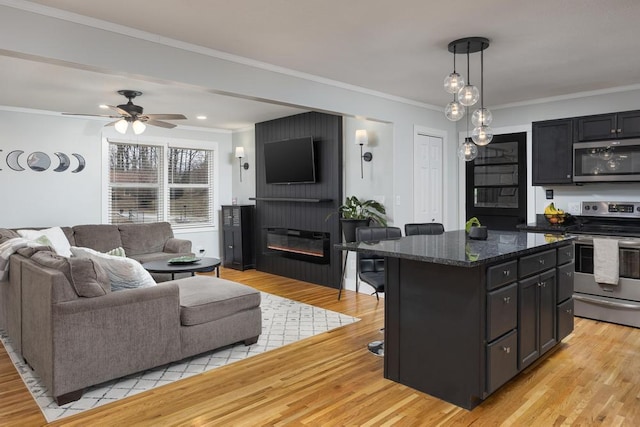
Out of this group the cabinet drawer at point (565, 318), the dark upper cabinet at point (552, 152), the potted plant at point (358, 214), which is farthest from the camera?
the potted plant at point (358, 214)

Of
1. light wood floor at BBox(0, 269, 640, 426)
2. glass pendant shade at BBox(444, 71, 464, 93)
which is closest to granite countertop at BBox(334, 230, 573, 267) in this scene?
light wood floor at BBox(0, 269, 640, 426)

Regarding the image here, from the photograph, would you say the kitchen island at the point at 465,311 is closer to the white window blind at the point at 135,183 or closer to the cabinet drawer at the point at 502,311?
the cabinet drawer at the point at 502,311

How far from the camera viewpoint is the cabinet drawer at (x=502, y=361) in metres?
2.58

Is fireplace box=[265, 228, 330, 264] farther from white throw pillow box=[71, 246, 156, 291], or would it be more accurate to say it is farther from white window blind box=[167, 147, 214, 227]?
white throw pillow box=[71, 246, 156, 291]

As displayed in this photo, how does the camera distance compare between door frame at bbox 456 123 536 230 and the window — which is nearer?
door frame at bbox 456 123 536 230

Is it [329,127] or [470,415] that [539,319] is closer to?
[470,415]

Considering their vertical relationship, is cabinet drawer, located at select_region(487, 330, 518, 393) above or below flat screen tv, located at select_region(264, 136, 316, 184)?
Answer: below

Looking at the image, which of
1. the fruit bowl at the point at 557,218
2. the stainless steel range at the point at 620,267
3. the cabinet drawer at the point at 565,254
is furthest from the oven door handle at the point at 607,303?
the cabinet drawer at the point at 565,254

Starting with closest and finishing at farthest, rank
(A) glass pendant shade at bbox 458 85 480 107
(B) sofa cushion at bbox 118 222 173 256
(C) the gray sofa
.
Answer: (C) the gray sofa → (A) glass pendant shade at bbox 458 85 480 107 → (B) sofa cushion at bbox 118 222 173 256

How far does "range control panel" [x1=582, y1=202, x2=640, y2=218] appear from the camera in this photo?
186 inches

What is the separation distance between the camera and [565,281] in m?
3.48

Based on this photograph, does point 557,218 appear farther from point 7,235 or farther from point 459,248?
point 7,235

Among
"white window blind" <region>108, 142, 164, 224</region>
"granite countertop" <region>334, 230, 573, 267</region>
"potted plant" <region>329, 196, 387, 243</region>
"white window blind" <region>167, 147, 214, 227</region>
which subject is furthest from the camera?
"white window blind" <region>167, 147, 214, 227</region>

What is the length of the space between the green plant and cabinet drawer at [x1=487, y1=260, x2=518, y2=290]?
104 inches
